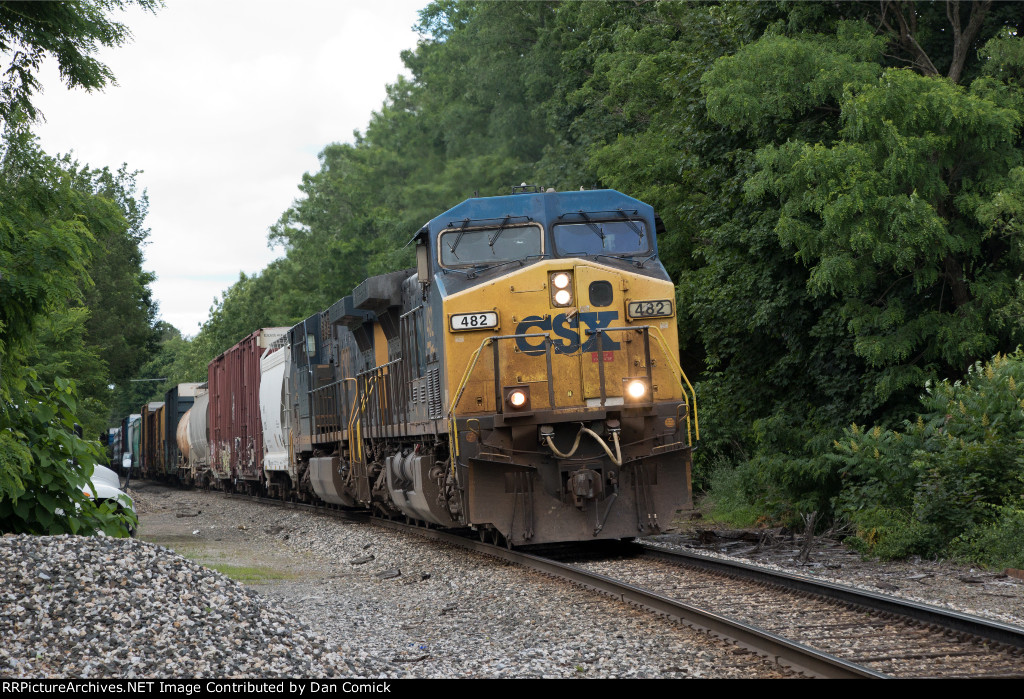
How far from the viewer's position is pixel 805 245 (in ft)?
45.5

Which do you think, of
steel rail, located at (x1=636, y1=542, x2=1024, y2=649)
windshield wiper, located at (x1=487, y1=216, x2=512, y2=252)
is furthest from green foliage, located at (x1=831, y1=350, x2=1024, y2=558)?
windshield wiper, located at (x1=487, y1=216, x2=512, y2=252)

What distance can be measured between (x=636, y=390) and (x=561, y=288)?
1.37 metres

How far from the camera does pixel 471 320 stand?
11203mm

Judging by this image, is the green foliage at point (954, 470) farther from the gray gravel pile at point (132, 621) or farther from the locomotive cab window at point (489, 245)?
the gray gravel pile at point (132, 621)

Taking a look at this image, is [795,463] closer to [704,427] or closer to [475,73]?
[704,427]

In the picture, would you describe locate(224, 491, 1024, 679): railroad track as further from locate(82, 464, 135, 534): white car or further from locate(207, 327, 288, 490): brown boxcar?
locate(207, 327, 288, 490): brown boxcar

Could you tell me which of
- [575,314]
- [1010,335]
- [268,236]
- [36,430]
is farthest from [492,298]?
[268,236]

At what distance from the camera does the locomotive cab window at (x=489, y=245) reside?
11.7m

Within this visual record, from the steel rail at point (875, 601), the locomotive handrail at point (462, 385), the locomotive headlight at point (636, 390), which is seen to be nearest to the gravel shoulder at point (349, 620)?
the steel rail at point (875, 601)

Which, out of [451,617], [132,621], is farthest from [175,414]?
[132,621]

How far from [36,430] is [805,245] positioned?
956cm

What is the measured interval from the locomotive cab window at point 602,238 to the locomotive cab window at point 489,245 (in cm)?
26

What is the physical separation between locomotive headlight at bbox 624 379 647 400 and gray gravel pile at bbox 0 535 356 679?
4.78m

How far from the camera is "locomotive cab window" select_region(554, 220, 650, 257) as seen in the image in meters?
11.7
